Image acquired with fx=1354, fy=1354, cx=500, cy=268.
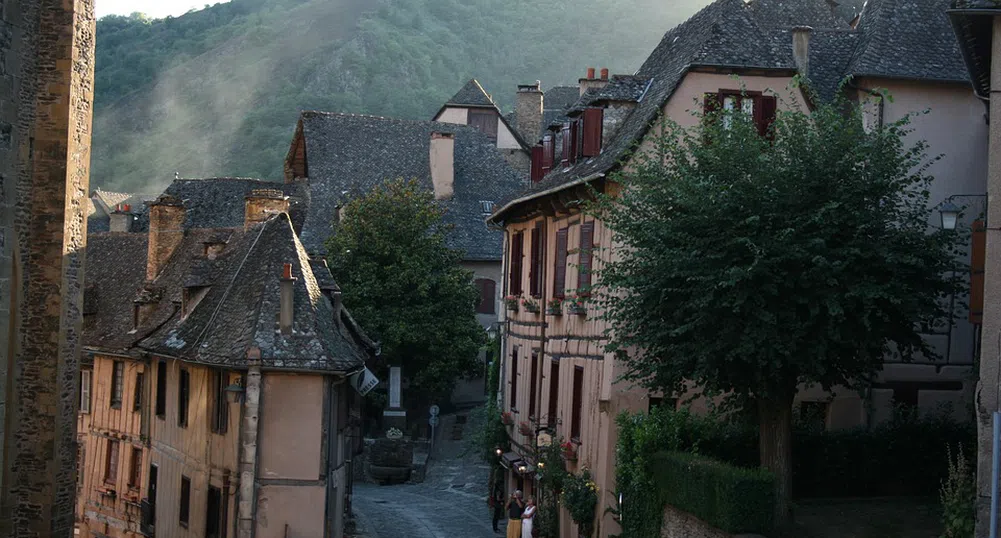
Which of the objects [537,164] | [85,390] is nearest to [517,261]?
[537,164]

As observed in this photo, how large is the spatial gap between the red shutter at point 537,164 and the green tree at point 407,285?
11269mm

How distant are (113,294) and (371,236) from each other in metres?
10.2

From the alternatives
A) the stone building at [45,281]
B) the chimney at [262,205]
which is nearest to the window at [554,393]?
the chimney at [262,205]

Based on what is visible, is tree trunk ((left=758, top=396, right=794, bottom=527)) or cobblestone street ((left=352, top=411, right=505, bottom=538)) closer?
tree trunk ((left=758, top=396, right=794, bottom=527))

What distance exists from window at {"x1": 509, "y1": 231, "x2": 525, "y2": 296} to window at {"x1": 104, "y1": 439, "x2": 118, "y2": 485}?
10.7 m

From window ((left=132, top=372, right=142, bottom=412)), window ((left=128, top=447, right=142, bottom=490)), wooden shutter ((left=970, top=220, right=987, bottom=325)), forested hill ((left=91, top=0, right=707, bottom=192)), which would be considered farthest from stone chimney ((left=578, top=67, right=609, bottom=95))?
forested hill ((left=91, top=0, right=707, bottom=192))

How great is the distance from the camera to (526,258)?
3147cm

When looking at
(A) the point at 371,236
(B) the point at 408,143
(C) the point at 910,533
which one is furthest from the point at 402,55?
(C) the point at 910,533

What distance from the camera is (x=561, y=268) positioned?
2791 cm

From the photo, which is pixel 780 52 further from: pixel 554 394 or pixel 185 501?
pixel 185 501

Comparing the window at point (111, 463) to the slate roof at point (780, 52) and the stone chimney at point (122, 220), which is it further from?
the stone chimney at point (122, 220)

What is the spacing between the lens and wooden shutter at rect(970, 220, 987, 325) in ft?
60.3

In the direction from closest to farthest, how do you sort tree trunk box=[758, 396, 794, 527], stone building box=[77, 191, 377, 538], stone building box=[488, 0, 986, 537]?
tree trunk box=[758, 396, 794, 527]
stone building box=[488, 0, 986, 537]
stone building box=[77, 191, 377, 538]

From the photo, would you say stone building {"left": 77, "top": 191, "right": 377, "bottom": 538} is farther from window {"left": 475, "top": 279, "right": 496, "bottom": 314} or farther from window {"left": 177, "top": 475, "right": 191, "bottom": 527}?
window {"left": 475, "top": 279, "right": 496, "bottom": 314}
